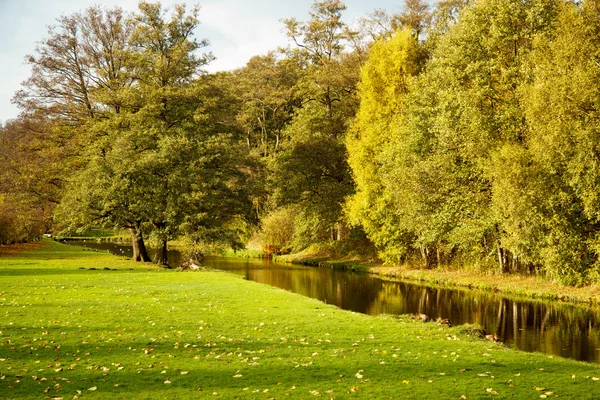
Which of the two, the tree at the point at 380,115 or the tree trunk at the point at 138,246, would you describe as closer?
the tree at the point at 380,115

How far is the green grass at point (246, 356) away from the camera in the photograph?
31.7 feet

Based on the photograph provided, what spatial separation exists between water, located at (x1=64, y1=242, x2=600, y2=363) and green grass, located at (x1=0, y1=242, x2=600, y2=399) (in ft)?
13.3

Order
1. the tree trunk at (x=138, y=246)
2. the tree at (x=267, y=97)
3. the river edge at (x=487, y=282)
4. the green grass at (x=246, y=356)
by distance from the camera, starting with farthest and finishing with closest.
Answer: the tree at (x=267, y=97) → the tree trunk at (x=138, y=246) → the river edge at (x=487, y=282) → the green grass at (x=246, y=356)

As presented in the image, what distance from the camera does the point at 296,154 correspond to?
170ft

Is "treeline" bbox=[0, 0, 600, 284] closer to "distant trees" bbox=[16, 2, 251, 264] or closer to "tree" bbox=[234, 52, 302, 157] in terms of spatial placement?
"distant trees" bbox=[16, 2, 251, 264]

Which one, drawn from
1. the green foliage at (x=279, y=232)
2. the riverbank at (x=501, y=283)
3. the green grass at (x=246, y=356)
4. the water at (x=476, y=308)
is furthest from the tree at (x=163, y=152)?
the green grass at (x=246, y=356)

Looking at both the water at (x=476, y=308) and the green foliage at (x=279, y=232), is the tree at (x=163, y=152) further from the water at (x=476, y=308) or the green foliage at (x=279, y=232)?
the green foliage at (x=279, y=232)

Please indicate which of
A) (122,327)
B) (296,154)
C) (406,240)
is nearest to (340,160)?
(296,154)

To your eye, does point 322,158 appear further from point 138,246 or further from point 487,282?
point 487,282

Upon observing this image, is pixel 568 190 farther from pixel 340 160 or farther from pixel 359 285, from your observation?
pixel 340 160

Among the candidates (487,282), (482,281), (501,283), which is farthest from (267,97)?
(501,283)

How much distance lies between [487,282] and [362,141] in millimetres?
16522

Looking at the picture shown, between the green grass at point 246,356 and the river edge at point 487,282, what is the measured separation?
467 inches

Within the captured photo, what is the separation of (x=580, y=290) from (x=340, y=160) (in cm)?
2963
